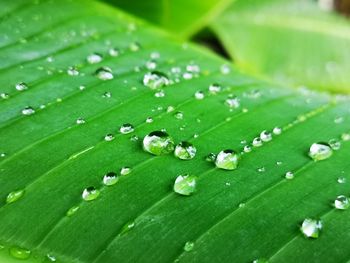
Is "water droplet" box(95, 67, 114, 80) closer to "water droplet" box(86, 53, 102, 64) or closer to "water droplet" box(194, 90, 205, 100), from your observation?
"water droplet" box(86, 53, 102, 64)

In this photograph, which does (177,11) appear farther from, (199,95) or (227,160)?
(227,160)

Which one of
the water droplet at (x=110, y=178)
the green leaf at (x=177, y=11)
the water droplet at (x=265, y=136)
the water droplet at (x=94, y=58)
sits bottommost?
the green leaf at (x=177, y=11)

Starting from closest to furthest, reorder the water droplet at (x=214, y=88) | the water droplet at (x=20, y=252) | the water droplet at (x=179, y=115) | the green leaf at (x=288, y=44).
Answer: the water droplet at (x=20, y=252) → the water droplet at (x=179, y=115) → the water droplet at (x=214, y=88) → the green leaf at (x=288, y=44)

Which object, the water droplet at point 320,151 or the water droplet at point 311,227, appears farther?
the water droplet at point 320,151

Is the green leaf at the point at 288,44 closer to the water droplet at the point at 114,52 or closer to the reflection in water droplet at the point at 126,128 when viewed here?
the water droplet at the point at 114,52

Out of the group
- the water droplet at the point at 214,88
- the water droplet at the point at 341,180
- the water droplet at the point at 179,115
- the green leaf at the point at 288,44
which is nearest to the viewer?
the water droplet at the point at 341,180

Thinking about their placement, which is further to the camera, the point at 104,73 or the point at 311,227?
the point at 104,73

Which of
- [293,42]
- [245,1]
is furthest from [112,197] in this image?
[245,1]

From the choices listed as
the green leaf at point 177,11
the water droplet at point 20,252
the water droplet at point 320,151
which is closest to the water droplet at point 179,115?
the water droplet at point 320,151

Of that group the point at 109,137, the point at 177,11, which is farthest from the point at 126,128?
the point at 177,11
